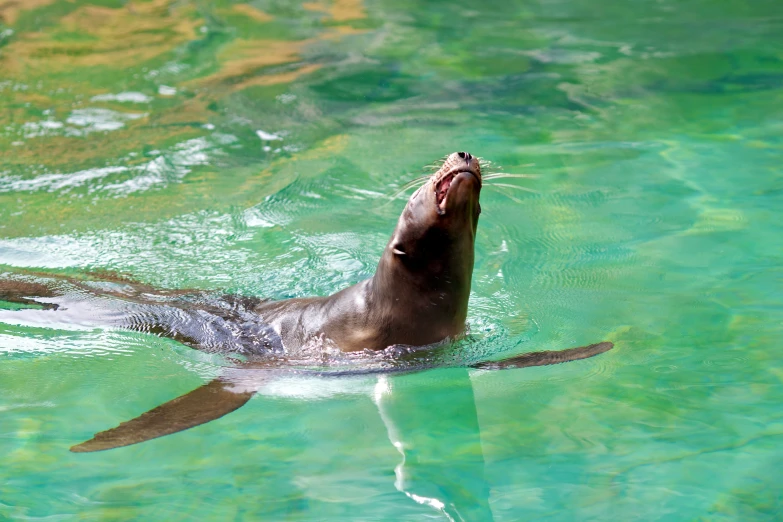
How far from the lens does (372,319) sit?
4.68m

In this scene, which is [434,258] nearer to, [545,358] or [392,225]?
[545,358]

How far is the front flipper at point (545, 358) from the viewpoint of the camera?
457cm

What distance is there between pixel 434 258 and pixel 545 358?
78 cm

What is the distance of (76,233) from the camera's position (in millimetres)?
6777

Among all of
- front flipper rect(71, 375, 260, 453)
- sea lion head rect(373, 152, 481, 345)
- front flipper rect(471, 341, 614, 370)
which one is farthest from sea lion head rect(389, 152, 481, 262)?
front flipper rect(71, 375, 260, 453)

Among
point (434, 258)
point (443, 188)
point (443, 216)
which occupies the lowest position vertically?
point (434, 258)

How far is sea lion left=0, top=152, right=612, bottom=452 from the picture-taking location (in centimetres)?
413

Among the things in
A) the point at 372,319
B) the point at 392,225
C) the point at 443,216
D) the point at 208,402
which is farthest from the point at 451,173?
the point at 392,225

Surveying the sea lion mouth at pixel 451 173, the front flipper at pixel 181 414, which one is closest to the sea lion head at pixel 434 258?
the sea lion mouth at pixel 451 173

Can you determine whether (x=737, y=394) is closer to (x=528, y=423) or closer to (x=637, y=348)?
(x=637, y=348)

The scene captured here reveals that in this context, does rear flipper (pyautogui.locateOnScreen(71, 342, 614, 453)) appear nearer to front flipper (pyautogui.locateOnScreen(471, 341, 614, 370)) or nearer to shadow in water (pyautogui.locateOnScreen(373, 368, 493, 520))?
front flipper (pyautogui.locateOnScreen(471, 341, 614, 370))

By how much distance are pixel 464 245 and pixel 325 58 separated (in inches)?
264

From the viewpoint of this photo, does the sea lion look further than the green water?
Yes

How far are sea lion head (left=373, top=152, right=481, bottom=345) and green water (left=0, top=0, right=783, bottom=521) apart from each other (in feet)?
0.91
